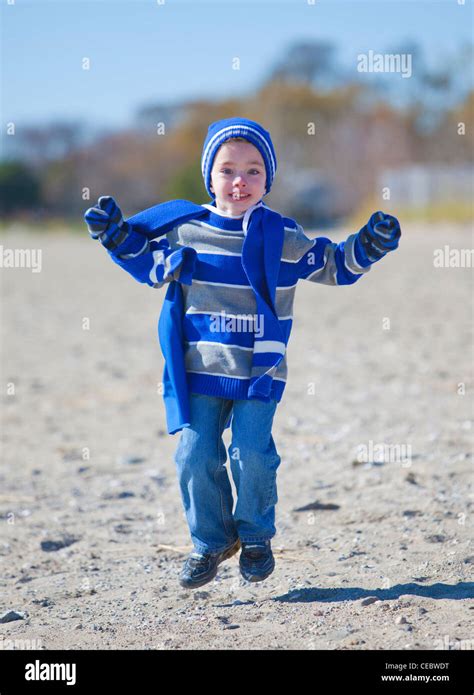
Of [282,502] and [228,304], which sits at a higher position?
[228,304]

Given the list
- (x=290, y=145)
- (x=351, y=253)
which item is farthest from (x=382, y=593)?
(x=290, y=145)

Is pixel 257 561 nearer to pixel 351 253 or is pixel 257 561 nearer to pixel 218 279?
pixel 218 279

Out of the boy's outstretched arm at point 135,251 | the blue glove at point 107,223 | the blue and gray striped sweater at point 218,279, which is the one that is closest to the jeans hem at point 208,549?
the blue and gray striped sweater at point 218,279

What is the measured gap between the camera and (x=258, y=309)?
331cm

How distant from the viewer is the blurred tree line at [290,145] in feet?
133

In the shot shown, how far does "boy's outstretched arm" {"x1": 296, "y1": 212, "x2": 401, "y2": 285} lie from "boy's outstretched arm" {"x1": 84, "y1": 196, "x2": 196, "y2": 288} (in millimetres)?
403

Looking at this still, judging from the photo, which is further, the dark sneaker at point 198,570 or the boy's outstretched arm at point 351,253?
the dark sneaker at point 198,570

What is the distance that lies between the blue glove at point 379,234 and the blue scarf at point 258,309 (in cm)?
28

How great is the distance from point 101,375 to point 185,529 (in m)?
3.87

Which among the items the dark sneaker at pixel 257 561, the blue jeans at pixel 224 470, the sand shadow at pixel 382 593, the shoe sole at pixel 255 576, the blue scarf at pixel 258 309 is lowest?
the sand shadow at pixel 382 593

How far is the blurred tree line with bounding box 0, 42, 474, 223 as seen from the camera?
4062 centimetres

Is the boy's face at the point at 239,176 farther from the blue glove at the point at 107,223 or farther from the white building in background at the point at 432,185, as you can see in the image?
the white building in background at the point at 432,185

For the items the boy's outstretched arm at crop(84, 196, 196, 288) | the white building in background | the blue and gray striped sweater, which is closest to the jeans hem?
the blue and gray striped sweater

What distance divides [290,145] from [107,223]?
42739 mm
